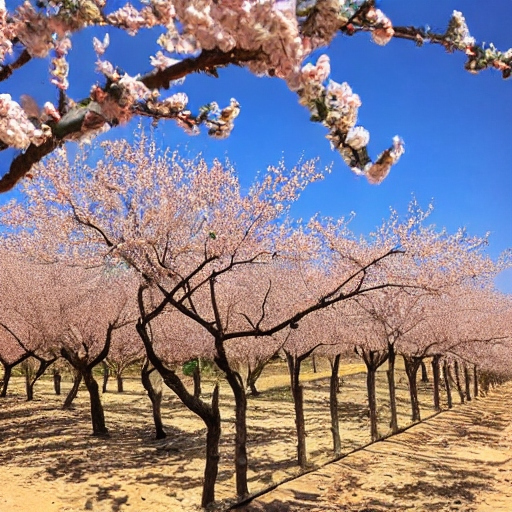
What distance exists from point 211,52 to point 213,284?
27.5ft

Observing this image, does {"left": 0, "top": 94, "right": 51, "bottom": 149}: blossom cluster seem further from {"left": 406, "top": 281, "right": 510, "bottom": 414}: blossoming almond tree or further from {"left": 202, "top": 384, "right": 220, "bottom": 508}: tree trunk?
{"left": 406, "top": 281, "right": 510, "bottom": 414}: blossoming almond tree

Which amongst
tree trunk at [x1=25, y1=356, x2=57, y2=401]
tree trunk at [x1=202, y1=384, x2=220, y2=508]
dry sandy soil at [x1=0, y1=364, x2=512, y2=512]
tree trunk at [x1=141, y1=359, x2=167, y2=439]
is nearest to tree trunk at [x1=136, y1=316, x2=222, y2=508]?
tree trunk at [x1=202, y1=384, x2=220, y2=508]

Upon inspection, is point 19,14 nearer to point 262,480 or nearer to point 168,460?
point 262,480

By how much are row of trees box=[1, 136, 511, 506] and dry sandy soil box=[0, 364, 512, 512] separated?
1.24 metres

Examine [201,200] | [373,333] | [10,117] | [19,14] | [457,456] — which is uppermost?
[201,200]

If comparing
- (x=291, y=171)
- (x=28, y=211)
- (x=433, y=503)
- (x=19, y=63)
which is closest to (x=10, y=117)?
(x=19, y=63)

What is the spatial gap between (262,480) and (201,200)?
23.9 ft

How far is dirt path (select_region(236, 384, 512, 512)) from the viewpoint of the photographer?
10.4 meters

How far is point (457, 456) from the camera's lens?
15.8 m

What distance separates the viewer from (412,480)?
40.9ft

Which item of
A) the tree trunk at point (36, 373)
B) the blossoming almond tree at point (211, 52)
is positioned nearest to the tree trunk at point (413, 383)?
the tree trunk at point (36, 373)

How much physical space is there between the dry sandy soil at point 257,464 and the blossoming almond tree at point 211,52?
8.92 m

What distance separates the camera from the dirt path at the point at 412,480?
10359mm

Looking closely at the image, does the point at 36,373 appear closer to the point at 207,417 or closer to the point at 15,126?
the point at 207,417
